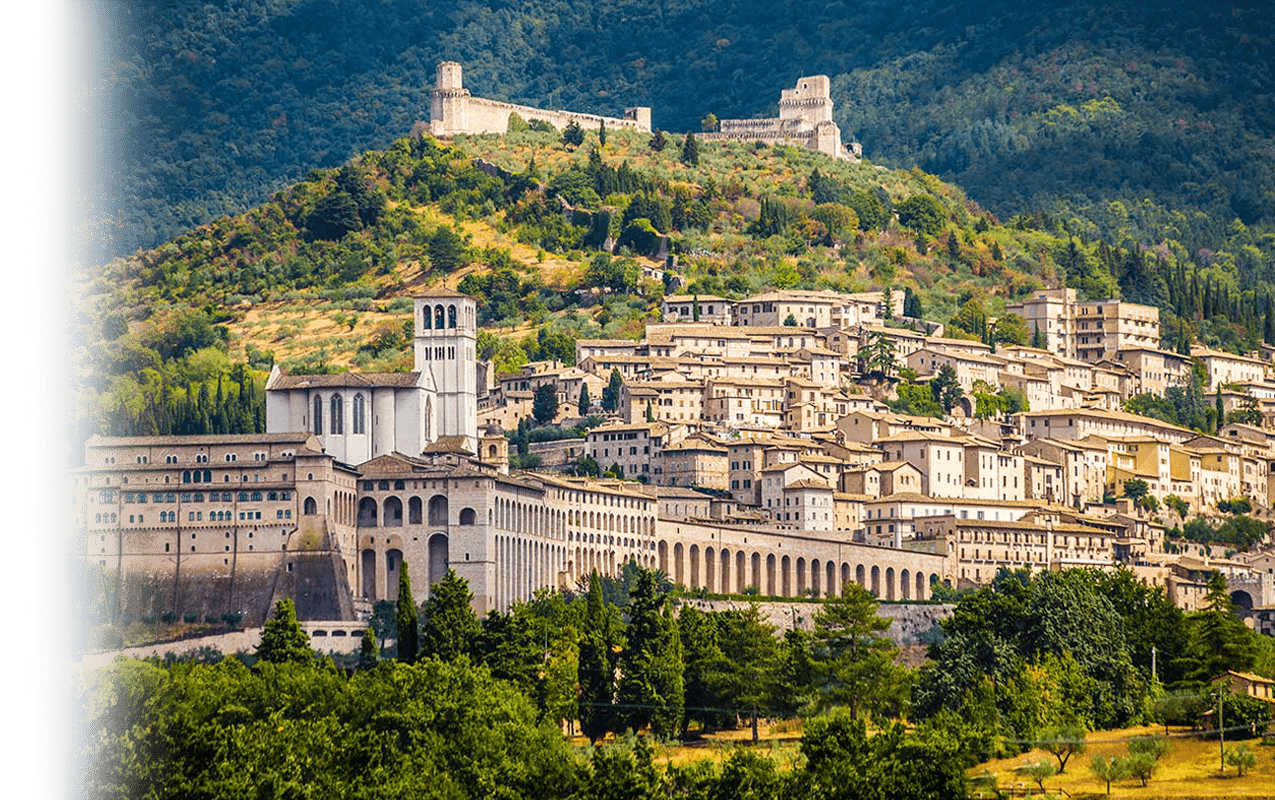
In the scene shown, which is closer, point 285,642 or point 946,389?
point 285,642

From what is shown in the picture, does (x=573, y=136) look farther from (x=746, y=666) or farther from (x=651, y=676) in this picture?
(x=651, y=676)

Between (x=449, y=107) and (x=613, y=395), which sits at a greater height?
(x=449, y=107)

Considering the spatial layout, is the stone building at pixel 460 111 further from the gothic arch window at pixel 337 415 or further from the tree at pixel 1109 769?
the tree at pixel 1109 769

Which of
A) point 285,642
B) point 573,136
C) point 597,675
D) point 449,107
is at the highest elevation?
point 449,107

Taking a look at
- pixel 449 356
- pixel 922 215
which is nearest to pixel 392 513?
pixel 449 356

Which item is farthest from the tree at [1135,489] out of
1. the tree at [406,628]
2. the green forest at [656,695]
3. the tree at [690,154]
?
the tree at [690,154]

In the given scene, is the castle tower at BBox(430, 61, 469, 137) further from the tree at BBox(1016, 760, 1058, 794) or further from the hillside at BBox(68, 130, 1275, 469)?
the tree at BBox(1016, 760, 1058, 794)

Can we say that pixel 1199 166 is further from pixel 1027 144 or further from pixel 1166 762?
pixel 1166 762

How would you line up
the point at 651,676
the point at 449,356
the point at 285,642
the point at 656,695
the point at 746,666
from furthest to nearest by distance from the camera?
the point at 449,356 → the point at 746,666 → the point at 651,676 → the point at 656,695 → the point at 285,642
